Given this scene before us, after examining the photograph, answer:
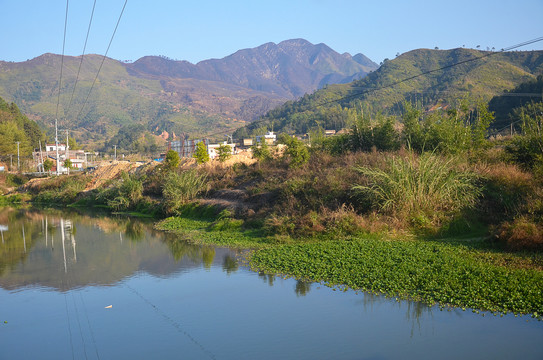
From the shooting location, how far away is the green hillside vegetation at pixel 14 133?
6950 cm

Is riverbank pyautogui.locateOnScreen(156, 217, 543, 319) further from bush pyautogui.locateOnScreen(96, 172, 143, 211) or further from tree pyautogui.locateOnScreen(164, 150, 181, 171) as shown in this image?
tree pyautogui.locateOnScreen(164, 150, 181, 171)

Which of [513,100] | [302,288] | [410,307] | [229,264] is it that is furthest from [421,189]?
[513,100]

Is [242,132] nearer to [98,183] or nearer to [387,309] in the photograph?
[98,183]

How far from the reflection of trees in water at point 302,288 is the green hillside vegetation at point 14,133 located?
71.7 m

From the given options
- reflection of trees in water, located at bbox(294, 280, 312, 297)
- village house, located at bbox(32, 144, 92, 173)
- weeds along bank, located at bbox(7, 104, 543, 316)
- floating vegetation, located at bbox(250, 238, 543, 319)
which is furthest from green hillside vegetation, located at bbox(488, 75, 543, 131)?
village house, located at bbox(32, 144, 92, 173)

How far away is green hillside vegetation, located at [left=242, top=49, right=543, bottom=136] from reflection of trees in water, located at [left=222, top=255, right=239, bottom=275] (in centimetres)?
4573

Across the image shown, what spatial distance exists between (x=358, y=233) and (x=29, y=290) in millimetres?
9491

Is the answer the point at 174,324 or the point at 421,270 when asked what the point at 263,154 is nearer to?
the point at 421,270

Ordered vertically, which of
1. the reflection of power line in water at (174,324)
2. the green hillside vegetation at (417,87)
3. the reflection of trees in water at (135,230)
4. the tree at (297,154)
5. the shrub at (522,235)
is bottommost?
the reflection of power line in water at (174,324)

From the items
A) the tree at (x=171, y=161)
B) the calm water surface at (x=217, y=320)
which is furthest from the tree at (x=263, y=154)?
the calm water surface at (x=217, y=320)

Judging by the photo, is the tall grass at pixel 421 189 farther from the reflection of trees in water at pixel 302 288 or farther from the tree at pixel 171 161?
the tree at pixel 171 161

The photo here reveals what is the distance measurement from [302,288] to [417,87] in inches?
3660

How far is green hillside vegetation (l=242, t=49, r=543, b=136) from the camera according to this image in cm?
7625

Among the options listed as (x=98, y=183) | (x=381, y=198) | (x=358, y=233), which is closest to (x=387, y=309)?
(x=358, y=233)
